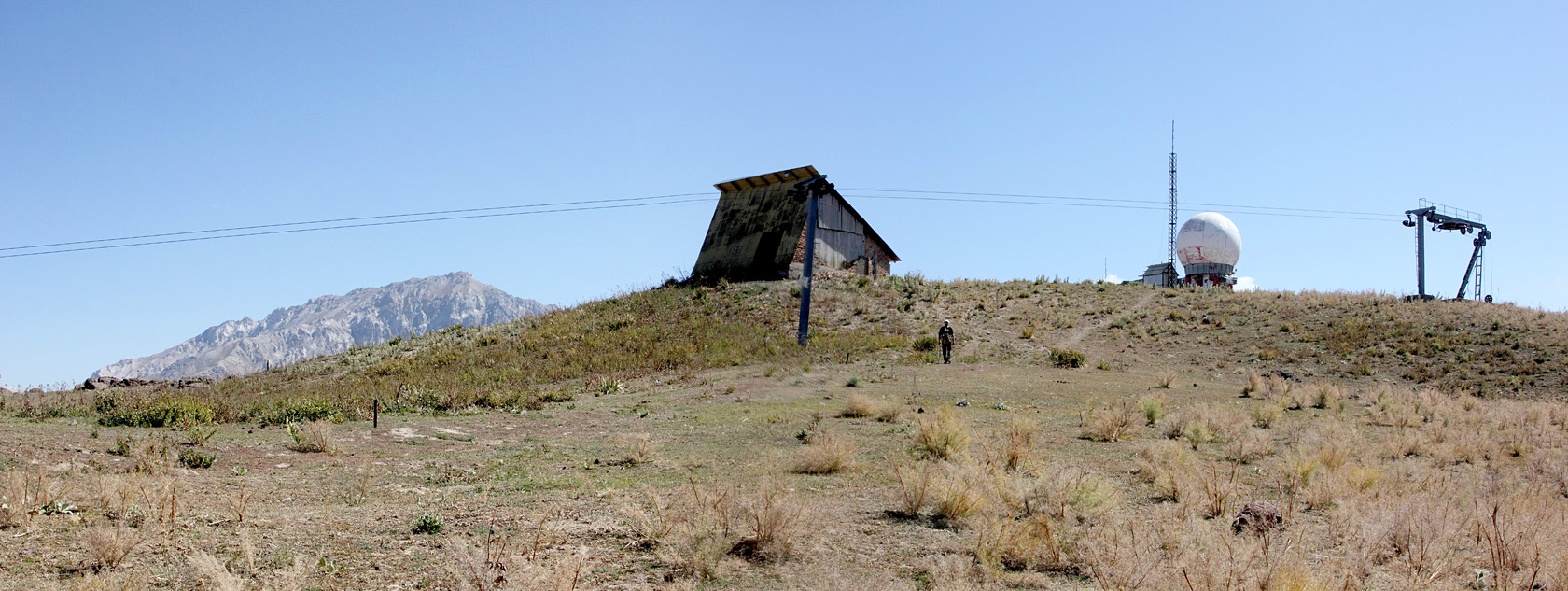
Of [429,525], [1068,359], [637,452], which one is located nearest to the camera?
[429,525]

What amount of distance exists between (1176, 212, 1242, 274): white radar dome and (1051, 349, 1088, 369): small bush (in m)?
28.8

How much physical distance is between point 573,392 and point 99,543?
16.2m

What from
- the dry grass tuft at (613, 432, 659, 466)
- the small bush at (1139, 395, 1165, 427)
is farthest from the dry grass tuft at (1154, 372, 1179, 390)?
the dry grass tuft at (613, 432, 659, 466)

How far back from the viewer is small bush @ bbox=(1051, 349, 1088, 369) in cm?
2925

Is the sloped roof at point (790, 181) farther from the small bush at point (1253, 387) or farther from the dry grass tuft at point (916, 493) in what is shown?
the dry grass tuft at point (916, 493)

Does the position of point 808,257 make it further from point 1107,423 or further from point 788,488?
point 788,488

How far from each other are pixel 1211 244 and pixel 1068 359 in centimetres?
2969

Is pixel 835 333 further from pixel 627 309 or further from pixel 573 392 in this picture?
pixel 573 392

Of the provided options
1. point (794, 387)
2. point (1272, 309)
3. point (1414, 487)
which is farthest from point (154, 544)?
point (1272, 309)

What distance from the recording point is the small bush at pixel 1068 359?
96.0 feet

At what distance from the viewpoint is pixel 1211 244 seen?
53500mm

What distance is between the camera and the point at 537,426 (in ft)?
48.6

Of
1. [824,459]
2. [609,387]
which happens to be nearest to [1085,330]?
[609,387]

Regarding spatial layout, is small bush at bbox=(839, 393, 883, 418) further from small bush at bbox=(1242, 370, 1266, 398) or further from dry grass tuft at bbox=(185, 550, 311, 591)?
small bush at bbox=(1242, 370, 1266, 398)
